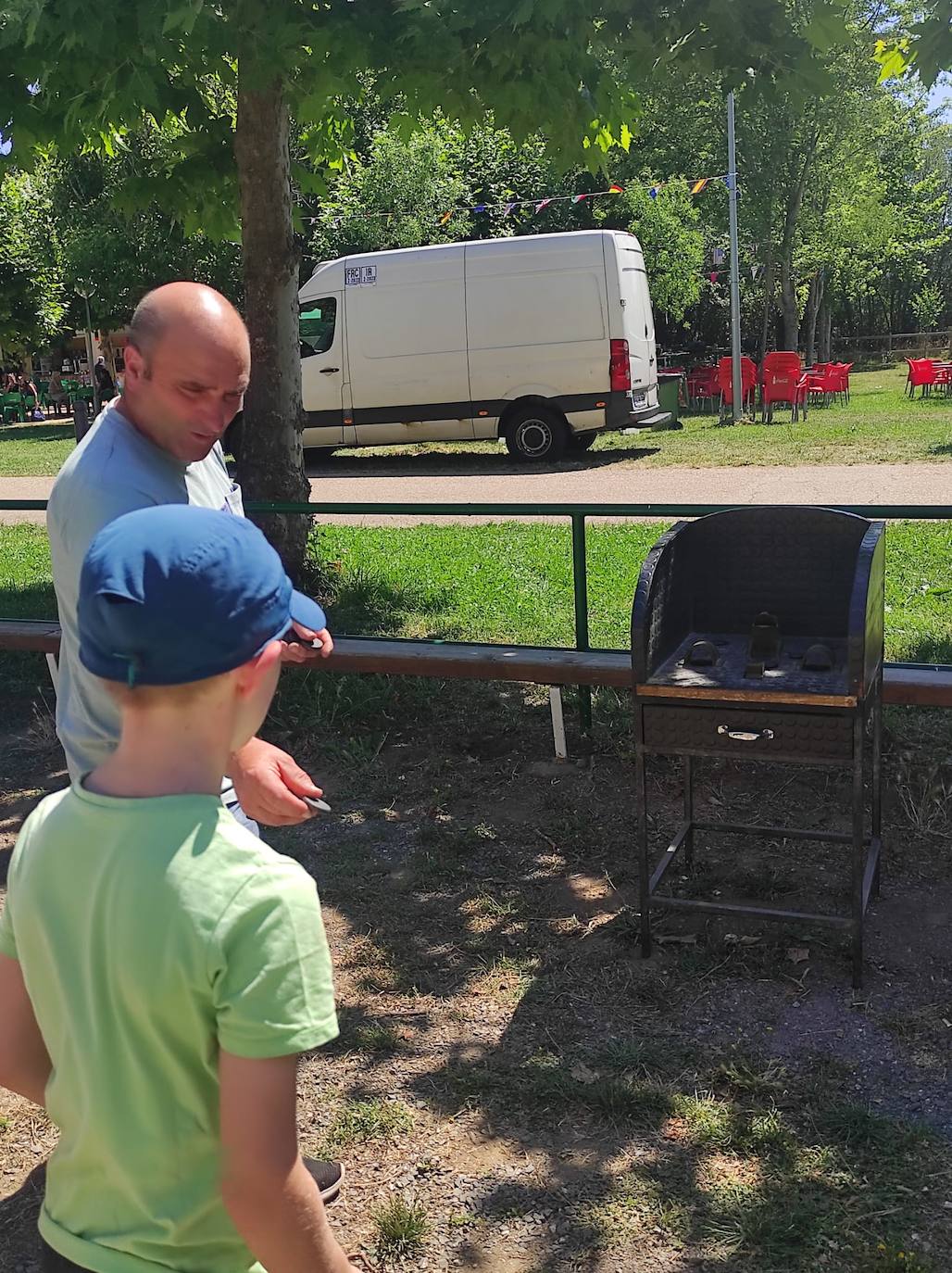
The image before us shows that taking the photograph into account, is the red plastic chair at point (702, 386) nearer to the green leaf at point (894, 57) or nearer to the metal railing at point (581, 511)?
the green leaf at point (894, 57)

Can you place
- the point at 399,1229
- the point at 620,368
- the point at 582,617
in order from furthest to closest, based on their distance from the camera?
the point at 620,368 < the point at 582,617 < the point at 399,1229

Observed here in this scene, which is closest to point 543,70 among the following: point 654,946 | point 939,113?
point 654,946

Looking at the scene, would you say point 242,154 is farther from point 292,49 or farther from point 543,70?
point 543,70

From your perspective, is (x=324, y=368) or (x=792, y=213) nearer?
(x=324, y=368)

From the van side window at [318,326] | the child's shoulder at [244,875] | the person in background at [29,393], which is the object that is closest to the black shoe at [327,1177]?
the child's shoulder at [244,875]

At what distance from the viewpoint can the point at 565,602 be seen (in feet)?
24.1

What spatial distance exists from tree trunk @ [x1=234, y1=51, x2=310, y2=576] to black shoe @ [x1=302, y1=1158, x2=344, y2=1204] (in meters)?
4.89

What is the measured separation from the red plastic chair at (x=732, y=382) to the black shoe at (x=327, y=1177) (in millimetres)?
18796

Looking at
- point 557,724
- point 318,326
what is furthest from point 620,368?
point 557,724

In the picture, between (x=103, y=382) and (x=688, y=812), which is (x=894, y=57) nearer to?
(x=688, y=812)

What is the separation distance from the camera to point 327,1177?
2773 millimetres

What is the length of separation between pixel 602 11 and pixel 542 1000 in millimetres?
4295

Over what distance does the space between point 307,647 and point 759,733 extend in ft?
5.13

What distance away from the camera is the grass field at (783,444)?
1512 centimetres
